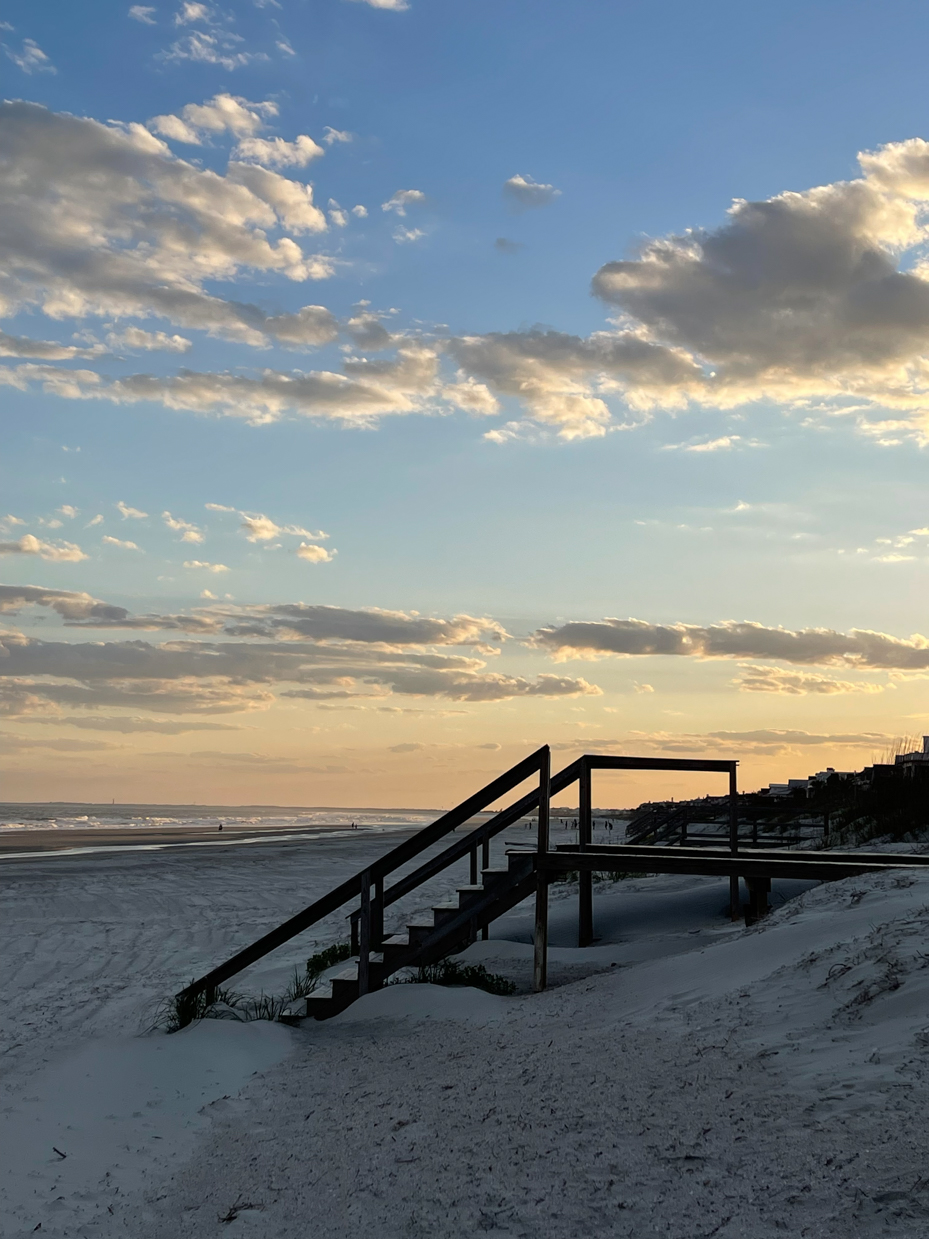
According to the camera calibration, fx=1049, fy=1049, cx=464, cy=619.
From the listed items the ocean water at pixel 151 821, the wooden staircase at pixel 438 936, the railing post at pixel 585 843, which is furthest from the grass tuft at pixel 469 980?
the ocean water at pixel 151 821

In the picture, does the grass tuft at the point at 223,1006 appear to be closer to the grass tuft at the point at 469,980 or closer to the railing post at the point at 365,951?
the railing post at the point at 365,951

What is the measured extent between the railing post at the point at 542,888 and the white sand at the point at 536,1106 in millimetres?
447

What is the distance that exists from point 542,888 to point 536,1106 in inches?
192

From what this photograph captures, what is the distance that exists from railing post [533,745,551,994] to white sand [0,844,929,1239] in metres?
0.45

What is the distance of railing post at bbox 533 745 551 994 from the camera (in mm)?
9789

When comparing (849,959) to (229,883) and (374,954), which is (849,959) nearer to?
(374,954)

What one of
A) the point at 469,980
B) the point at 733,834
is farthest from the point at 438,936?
the point at 733,834

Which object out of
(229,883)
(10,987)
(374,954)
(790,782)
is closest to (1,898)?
(229,883)

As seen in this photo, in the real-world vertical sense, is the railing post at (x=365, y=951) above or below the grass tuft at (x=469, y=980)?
above

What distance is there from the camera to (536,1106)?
557cm

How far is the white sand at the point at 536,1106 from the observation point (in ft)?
14.1

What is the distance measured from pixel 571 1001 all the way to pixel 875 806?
17277 millimetres

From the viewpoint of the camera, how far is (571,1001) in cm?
827

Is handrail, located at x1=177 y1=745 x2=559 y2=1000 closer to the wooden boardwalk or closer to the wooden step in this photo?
the wooden boardwalk
